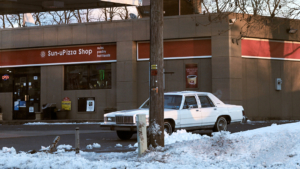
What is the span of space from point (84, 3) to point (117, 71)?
5.71m

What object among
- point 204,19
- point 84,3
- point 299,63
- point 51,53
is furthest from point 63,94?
point 299,63

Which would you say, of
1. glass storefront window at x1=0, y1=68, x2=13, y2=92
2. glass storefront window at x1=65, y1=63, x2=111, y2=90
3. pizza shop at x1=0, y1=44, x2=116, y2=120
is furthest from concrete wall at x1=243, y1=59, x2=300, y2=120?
glass storefront window at x1=0, y1=68, x2=13, y2=92

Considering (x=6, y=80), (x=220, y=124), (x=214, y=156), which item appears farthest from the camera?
(x=6, y=80)

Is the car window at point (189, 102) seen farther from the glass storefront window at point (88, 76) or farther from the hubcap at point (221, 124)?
the glass storefront window at point (88, 76)

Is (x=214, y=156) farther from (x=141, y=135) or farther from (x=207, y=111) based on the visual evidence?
(x=207, y=111)

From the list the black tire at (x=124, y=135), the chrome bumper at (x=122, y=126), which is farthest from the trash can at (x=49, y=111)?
the chrome bumper at (x=122, y=126)

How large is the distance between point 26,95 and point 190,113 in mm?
16683

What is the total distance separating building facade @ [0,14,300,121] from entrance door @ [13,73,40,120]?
7 cm

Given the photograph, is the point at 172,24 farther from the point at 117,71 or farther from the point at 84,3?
the point at 84,3

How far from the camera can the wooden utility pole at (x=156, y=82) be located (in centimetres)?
848

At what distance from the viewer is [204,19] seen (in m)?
22.7

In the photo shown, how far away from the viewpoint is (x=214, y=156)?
7484 mm

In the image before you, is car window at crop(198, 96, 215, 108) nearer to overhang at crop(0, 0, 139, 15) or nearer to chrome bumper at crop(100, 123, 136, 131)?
chrome bumper at crop(100, 123, 136, 131)

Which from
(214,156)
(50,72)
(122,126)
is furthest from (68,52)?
(214,156)
